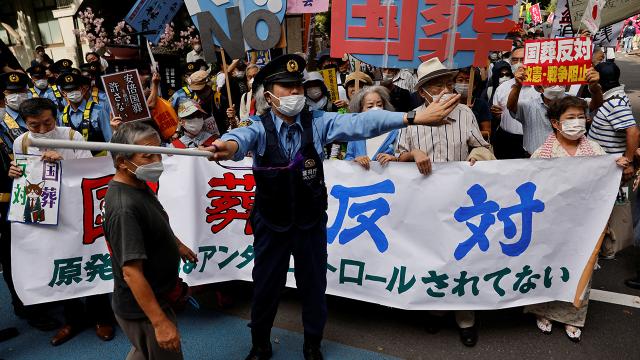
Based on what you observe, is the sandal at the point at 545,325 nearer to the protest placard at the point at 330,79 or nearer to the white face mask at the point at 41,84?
the protest placard at the point at 330,79

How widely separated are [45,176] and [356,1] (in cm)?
296

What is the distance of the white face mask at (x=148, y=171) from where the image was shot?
204cm

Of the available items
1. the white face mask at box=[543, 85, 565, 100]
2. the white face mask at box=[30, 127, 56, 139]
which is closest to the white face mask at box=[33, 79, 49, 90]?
the white face mask at box=[30, 127, 56, 139]

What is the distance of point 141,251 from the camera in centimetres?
194

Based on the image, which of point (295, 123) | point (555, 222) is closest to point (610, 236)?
point (555, 222)

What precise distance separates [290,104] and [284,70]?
21 cm

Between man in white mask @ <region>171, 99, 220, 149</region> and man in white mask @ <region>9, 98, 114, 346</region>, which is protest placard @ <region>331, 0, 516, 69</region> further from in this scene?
man in white mask @ <region>9, 98, 114, 346</region>

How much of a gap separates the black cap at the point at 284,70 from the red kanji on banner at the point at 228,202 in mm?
1120

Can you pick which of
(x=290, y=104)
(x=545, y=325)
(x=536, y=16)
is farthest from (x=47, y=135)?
(x=536, y=16)

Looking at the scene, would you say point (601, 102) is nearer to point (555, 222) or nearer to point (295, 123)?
point (555, 222)

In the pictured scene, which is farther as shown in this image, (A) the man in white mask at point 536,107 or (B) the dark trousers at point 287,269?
(A) the man in white mask at point 536,107

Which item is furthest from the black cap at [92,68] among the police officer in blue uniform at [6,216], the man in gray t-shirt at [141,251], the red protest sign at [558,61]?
the red protest sign at [558,61]

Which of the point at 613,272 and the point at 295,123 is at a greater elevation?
the point at 295,123

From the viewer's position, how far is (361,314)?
141 inches
